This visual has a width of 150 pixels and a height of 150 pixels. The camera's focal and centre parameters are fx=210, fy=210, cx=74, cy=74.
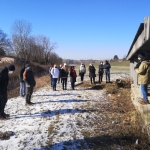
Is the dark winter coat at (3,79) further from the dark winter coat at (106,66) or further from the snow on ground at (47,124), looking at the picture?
the dark winter coat at (106,66)

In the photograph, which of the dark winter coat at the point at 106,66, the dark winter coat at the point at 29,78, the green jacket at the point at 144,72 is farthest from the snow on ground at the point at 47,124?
the dark winter coat at the point at 106,66

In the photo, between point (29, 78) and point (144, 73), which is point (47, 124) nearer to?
point (29, 78)

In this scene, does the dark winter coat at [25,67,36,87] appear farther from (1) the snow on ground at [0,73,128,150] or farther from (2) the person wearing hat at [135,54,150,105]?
(2) the person wearing hat at [135,54,150,105]

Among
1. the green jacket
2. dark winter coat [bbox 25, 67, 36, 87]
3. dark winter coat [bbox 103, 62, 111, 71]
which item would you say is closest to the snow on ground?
dark winter coat [bbox 25, 67, 36, 87]

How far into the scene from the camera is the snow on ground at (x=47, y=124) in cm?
549

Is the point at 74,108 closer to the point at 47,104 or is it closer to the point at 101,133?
the point at 47,104

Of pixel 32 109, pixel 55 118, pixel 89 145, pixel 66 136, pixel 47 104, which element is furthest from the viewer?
pixel 47 104

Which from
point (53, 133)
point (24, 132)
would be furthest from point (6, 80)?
point (53, 133)

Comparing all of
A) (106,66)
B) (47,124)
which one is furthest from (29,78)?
(106,66)

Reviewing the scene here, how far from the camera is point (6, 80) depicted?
7426mm

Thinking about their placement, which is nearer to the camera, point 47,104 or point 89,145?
point 89,145

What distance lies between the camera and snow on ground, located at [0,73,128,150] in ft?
18.0

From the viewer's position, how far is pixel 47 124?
6836 mm

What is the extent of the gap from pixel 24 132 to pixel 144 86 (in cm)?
405
